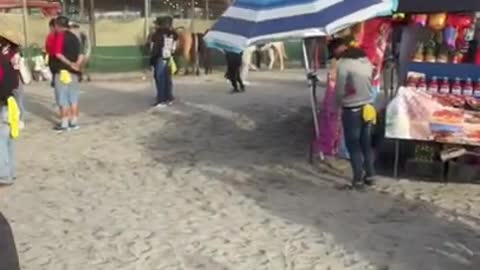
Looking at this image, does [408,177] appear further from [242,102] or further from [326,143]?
[242,102]

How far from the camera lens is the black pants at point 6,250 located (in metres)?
2.95

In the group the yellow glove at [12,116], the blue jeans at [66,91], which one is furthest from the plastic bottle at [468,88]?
the blue jeans at [66,91]

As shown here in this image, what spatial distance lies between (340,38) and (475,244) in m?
2.96

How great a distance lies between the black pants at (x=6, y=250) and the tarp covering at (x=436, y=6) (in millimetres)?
6396

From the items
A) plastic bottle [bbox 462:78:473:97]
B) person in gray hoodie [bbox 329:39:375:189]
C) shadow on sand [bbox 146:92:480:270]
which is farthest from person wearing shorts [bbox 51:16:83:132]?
plastic bottle [bbox 462:78:473:97]

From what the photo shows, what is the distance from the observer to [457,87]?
30.1ft

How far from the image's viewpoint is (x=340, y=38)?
29.5ft

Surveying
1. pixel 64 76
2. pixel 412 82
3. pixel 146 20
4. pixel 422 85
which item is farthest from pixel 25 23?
pixel 422 85

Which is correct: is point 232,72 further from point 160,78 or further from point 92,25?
point 92,25

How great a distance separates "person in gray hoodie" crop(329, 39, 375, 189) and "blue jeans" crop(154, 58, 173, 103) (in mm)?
6723

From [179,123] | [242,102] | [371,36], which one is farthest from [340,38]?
[242,102]

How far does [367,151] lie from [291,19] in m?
1.61

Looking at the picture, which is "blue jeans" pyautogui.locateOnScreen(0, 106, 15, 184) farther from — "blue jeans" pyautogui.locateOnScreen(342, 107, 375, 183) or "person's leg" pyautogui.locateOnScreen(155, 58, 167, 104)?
"person's leg" pyautogui.locateOnScreen(155, 58, 167, 104)

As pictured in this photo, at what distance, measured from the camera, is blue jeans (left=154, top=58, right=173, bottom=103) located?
15.3m
